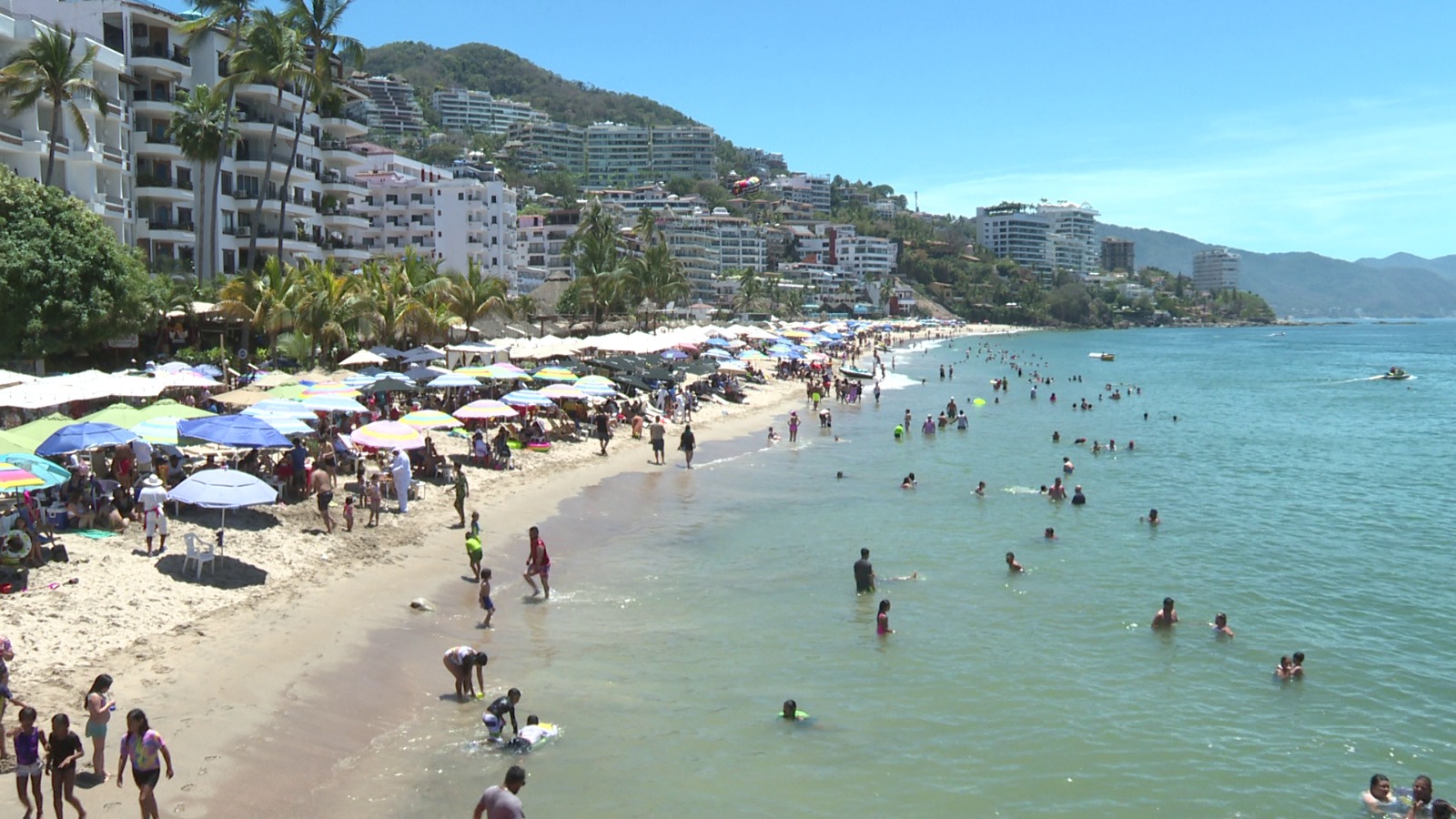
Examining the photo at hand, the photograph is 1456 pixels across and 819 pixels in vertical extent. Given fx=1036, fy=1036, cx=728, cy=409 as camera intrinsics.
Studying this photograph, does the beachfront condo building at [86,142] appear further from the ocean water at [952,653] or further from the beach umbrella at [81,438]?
the ocean water at [952,653]

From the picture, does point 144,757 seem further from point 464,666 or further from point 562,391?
point 562,391

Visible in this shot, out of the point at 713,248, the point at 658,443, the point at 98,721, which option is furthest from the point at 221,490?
→ the point at 713,248

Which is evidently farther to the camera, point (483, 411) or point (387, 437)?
point (483, 411)

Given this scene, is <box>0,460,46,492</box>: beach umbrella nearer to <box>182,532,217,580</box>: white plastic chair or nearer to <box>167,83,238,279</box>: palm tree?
<box>182,532,217,580</box>: white plastic chair

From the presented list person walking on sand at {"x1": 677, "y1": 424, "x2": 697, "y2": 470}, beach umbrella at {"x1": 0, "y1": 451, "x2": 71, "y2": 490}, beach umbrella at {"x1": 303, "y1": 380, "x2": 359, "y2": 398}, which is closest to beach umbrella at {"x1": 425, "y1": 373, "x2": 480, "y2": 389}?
beach umbrella at {"x1": 303, "y1": 380, "x2": 359, "y2": 398}

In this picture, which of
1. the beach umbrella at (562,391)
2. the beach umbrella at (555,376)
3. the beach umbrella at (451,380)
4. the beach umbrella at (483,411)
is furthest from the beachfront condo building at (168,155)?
the beach umbrella at (483,411)

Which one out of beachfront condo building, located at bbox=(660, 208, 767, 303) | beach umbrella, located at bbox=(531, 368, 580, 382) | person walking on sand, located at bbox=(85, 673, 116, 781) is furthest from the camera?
beachfront condo building, located at bbox=(660, 208, 767, 303)
